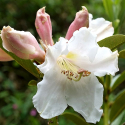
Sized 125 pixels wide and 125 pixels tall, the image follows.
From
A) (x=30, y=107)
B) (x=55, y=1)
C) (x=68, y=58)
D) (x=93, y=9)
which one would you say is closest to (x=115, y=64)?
(x=68, y=58)

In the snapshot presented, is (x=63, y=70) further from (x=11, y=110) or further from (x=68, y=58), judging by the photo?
(x=11, y=110)

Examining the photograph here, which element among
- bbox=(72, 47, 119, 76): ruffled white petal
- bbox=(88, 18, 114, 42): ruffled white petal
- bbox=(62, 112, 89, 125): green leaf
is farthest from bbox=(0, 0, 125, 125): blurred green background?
bbox=(72, 47, 119, 76): ruffled white petal

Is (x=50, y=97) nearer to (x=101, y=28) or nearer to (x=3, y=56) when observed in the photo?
(x=3, y=56)

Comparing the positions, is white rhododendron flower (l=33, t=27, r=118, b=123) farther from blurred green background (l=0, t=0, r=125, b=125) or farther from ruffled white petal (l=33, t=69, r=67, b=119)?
blurred green background (l=0, t=0, r=125, b=125)

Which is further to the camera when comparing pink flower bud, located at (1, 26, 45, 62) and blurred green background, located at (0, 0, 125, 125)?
blurred green background, located at (0, 0, 125, 125)

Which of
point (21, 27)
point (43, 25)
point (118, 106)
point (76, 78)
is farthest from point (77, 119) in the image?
point (21, 27)

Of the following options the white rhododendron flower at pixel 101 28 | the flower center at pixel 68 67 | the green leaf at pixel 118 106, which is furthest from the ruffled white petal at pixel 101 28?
the green leaf at pixel 118 106
